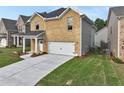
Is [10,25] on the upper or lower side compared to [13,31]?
upper

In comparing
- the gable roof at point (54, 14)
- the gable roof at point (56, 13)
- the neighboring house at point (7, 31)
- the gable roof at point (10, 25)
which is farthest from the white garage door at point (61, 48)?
the gable roof at point (10, 25)

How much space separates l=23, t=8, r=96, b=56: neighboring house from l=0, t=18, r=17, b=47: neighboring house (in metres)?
6.34

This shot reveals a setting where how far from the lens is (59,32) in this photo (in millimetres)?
20922

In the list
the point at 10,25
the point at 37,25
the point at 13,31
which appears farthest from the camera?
the point at 10,25

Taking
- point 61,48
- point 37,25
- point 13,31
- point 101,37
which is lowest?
point 61,48

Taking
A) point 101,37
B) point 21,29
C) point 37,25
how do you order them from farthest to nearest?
point 101,37
point 21,29
point 37,25

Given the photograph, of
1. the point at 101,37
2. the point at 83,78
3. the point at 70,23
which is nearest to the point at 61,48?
the point at 70,23

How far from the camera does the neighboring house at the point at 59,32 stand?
771 inches

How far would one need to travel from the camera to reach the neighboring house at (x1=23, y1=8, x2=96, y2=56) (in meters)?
19.6

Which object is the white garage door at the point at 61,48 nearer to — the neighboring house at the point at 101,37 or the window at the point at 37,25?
the window at the point at 37,25

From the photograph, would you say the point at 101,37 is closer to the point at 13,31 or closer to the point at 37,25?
the point at 37,25

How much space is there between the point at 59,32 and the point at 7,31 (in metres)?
13.9

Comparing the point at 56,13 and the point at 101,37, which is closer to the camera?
the point at 56,13
